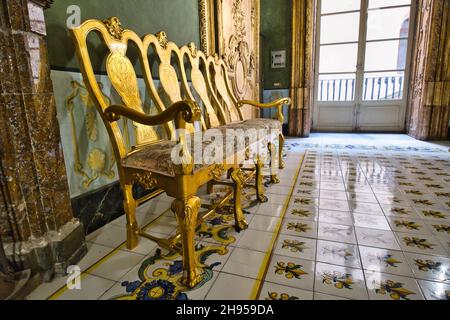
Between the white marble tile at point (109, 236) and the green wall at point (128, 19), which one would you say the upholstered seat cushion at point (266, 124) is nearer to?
the green wall at point (128, 19)

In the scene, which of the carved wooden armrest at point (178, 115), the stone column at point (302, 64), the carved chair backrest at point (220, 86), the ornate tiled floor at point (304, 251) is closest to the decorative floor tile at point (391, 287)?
the ornate tiled floor at point (304, 251)

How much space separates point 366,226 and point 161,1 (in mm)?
2159

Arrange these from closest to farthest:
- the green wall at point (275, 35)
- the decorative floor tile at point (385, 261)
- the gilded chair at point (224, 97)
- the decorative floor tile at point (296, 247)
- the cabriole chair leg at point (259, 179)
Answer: the decorative floor tile at point (385, 261) < the decorative floor tile at point (296, 247) < the cabriole chair leg at point (259, 179) < the gilded chair at point (224, 97) < the green wall at point (275, 35)

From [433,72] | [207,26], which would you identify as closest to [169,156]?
[207,26]

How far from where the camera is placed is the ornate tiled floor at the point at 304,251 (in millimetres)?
1046

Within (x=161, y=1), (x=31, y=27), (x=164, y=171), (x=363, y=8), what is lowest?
(x=164, y=171)

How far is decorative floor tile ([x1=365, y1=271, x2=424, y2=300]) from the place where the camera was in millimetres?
997

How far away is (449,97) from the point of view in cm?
453

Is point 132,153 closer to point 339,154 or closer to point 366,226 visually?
point 366,226

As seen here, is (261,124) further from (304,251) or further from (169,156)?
(169,156)

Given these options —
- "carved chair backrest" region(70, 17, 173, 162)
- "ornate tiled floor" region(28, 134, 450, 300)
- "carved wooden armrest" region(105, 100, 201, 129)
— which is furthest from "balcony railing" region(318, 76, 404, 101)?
"carved wooden armrest" region(105, 100, 201, 129)

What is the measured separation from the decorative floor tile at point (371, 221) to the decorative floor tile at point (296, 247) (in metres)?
0.41

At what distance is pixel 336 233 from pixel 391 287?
1.51 ft
